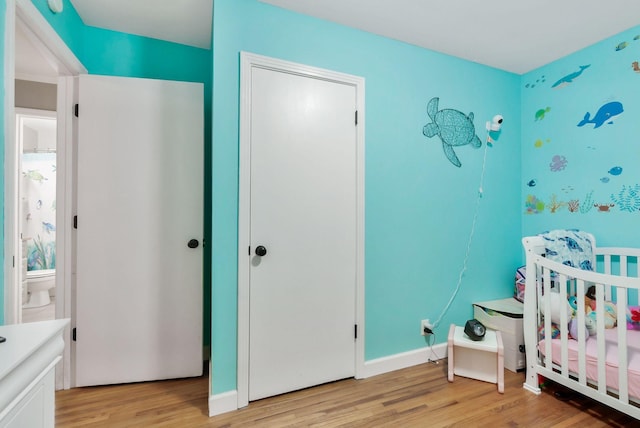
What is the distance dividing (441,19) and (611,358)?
2.15 meters


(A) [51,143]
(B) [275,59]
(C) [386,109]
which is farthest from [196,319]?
(A) [51,143]

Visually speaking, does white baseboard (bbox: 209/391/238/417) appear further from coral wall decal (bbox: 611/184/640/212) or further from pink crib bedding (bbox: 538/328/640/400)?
coral wall decal (bbox: 611/184/640/212)

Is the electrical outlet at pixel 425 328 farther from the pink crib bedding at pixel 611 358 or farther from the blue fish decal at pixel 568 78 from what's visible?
the blue fish decal at pixel 568 78

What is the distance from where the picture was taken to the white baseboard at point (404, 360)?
6.77ft

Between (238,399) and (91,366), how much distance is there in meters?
1.00

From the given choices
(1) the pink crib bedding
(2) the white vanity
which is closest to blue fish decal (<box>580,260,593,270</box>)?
(1) the pink crib bedding

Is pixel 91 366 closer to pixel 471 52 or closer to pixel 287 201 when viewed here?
pixel 287 201

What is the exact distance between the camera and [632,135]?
6.70ft

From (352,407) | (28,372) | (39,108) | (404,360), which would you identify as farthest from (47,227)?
(404,360)

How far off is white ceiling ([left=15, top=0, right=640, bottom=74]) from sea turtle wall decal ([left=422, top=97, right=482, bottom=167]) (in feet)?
1.53

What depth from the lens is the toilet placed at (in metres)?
3.33

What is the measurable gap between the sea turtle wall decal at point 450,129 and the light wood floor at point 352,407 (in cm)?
163

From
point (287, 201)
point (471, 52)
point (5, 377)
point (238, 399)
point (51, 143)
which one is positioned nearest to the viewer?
point (5, 377)

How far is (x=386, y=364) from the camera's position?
2.11 m
